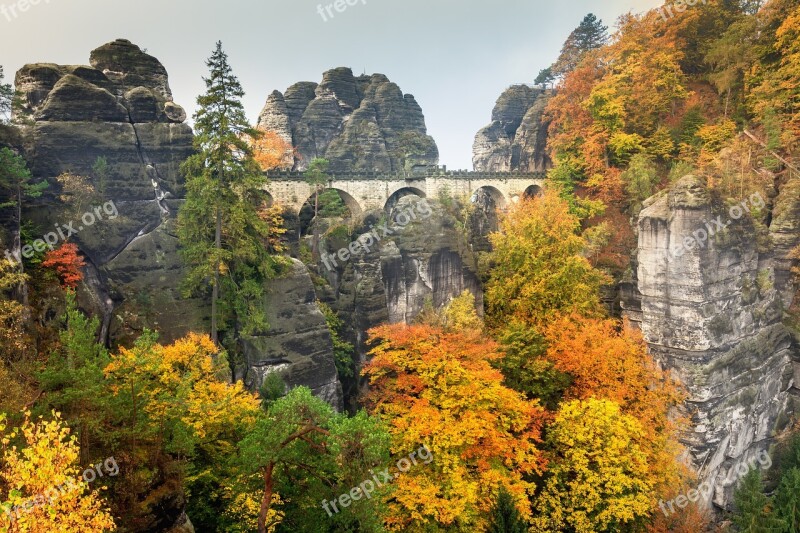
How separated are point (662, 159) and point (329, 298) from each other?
82.1 ft

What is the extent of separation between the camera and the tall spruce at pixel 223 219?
2000cm

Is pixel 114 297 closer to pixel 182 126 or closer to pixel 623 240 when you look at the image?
pixel 182 126

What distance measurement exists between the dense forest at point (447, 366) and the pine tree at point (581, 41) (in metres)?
13.7

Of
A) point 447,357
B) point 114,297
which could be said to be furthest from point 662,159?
point 114,297

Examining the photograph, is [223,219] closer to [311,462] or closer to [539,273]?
[311,462]

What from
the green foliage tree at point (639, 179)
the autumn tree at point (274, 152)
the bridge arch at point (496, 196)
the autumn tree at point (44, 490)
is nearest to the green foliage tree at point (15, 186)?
the autumn tree at point (44, 490)

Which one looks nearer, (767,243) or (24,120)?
(24,120)

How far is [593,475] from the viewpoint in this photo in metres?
17.3

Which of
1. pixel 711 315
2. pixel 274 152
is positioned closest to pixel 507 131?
pixel 274 152

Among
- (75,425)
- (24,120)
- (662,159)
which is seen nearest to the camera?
(75,425)

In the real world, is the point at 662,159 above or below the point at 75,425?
above

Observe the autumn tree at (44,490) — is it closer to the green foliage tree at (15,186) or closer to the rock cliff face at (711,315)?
the green foliage tree at (15,186)

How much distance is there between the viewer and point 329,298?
24969mm

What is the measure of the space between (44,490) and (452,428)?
38.1ft
